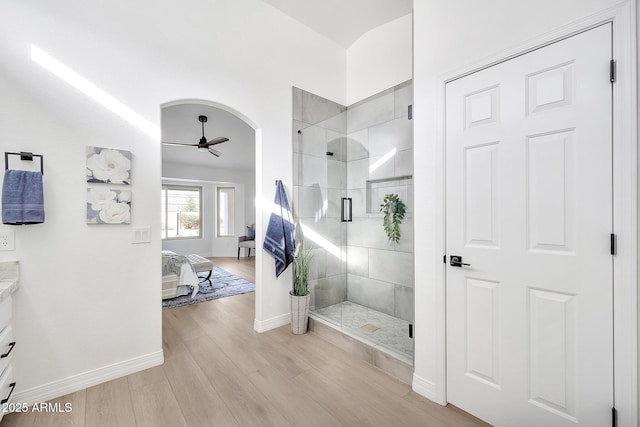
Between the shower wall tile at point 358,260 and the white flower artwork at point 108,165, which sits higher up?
the white flower artwork at point 108,165

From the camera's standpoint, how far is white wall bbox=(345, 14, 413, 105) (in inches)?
122

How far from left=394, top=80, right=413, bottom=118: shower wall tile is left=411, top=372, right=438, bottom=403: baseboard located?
2.54 meters

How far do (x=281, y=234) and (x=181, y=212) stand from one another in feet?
21.2

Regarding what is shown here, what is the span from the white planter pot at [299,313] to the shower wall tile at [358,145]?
5.98 ft

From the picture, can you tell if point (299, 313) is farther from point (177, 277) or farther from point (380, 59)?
point (380, 59)

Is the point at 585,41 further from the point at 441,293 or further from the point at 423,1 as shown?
the point at 441,293

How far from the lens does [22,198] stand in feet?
5.65

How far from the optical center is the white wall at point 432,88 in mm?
1669

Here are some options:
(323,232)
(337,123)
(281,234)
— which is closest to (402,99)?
(337,123)

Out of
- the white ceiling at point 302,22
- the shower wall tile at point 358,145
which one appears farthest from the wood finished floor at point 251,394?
the white ceiling at point 302,22

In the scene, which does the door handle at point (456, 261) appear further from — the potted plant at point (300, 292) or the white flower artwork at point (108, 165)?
the white flower artwork at point (108, 165)

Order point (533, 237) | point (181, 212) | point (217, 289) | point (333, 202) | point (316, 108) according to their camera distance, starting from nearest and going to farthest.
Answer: point (533, 237)
point (333, 202)
point (316, 108)
point (217, 289)
point (181, 212)

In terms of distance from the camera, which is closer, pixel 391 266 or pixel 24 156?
pixel 24 156

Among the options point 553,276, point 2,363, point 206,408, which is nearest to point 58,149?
point 2,363
